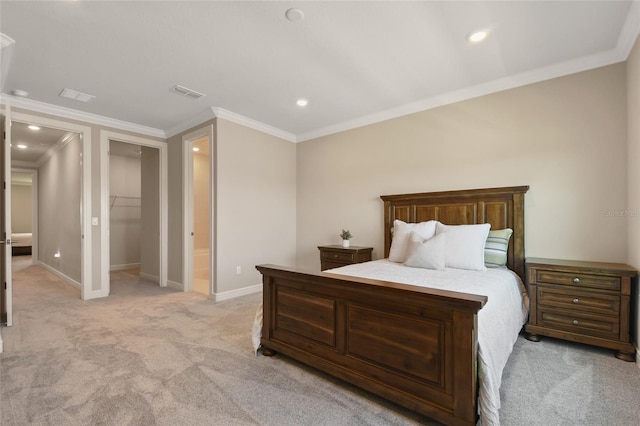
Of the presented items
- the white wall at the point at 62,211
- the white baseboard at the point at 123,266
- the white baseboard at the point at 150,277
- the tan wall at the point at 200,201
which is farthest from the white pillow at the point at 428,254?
the white baseboard at the point at 123,266

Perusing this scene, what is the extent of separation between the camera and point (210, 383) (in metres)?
1.93

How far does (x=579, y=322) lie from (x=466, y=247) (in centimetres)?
103

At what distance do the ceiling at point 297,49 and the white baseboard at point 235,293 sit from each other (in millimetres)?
2545

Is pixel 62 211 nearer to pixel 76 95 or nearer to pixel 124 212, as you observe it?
pixel 124 212

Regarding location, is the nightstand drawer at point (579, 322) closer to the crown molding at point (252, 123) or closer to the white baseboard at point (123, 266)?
the crown molding at point (252, 123)

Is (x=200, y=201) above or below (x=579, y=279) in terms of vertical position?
above

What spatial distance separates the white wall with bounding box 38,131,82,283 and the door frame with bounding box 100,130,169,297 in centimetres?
38

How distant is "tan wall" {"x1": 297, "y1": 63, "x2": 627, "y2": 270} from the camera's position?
2.65 m

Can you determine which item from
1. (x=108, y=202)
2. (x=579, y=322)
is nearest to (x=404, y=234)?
(x=579, y=322)

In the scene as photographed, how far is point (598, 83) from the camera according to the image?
2695 mm

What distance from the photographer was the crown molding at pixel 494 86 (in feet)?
8.77

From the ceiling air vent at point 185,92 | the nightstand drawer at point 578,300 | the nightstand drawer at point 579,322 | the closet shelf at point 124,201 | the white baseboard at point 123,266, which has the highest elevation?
the ceiling air vent at point 185,92

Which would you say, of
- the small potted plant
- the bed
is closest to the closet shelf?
the bed

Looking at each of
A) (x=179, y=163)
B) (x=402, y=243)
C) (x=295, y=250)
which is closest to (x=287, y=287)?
(x=402, y=243)
